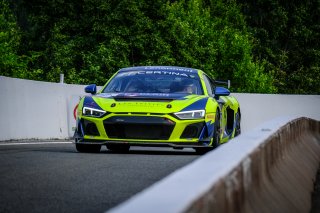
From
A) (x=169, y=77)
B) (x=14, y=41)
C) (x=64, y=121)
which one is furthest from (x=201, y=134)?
(x=14, y=41)

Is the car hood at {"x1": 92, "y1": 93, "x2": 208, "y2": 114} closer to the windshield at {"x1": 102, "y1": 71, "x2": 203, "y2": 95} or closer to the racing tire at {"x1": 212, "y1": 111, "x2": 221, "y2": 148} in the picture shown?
the racing tire at {"x1": 212, "y1": 111, "x2": 221, "y2": 148}

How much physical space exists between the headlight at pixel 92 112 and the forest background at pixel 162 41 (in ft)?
122

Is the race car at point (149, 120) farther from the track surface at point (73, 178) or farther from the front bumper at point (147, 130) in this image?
the track surface at point (73, 178)

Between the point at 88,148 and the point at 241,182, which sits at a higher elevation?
the point at 241,182

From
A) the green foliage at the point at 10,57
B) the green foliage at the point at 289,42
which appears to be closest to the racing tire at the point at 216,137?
the green foliage at the point at 10,57

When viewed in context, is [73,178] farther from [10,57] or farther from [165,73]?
[10,57]

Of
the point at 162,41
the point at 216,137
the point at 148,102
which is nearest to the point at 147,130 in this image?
the point at 148,102

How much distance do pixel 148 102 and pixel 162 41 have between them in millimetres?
42613

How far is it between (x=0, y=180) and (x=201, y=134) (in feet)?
15.7

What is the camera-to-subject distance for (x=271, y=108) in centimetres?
3014

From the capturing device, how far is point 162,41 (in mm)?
54219

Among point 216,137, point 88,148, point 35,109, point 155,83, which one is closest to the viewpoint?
point 216,137

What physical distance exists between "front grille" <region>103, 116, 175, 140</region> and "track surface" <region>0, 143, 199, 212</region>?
380 mm

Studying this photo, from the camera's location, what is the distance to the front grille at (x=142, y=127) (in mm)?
11523
